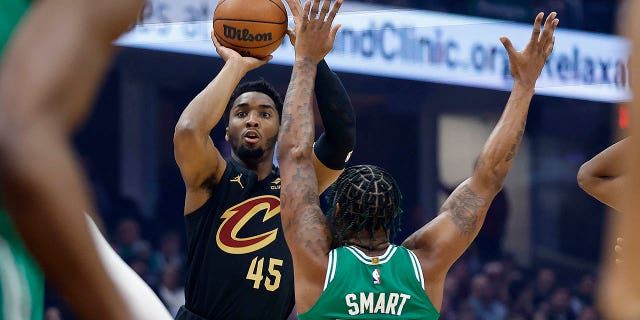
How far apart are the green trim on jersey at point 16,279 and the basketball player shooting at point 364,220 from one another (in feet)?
5.94

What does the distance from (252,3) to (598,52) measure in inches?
361

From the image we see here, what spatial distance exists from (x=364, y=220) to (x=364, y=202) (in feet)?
0.22

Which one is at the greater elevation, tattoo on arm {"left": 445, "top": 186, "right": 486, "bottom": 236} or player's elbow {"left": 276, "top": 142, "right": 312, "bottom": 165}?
player's elbow {"left": 276, "top": 142, "right": 312, "bottom": 165}

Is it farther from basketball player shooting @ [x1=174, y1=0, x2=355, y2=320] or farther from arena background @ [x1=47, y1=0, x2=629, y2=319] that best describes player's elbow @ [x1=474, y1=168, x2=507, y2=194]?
arena background @ [x1=47, y1=0, x2=629, y2=319]

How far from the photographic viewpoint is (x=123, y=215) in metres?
11.0

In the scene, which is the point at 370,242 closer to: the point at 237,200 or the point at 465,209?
the point at 465,209

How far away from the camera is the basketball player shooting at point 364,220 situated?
11.6ft

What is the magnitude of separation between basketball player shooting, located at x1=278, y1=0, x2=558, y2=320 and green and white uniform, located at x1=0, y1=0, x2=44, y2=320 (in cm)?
180

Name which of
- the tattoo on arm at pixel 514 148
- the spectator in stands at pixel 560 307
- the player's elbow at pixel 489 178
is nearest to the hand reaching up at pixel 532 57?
the tattoo on arm at pixel 514 148

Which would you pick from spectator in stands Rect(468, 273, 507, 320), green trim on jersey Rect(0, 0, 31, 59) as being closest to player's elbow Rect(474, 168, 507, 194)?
green trim on jersey Rect(0, 0, 31, 59)

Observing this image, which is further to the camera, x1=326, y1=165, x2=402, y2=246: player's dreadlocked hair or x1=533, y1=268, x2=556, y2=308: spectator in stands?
x1=533, y1=268, x2=556, y2=308: spectator in stands

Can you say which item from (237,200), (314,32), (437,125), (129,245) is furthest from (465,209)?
(437,125)

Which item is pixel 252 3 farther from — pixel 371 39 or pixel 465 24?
pixel 465 24

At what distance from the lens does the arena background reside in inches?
436
